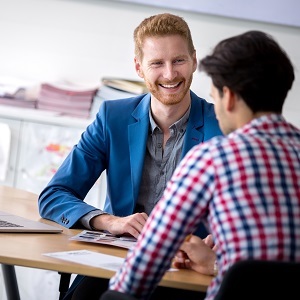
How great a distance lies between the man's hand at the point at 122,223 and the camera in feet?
6.92

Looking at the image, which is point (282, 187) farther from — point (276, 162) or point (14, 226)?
point (14, 226)

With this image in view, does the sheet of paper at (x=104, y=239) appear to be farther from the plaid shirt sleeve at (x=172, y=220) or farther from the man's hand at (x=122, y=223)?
the plaid shirt sleeve at (x=172, y=220)

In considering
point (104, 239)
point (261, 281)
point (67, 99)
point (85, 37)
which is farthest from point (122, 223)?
point (85, 37)

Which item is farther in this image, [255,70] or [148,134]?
[148,134]

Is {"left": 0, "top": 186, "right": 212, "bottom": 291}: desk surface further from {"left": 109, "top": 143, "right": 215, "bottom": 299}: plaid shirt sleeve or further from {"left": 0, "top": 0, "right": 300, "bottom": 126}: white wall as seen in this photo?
{"left": 0, "top": 0, "right": 300, "bottom": 126}: white wall

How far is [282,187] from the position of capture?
4.61 feet

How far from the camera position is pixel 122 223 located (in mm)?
2143

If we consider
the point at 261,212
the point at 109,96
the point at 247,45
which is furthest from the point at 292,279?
the point at 109,96

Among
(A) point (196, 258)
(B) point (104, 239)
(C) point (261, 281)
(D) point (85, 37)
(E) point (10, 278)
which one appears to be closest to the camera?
(C) point (261, 281)

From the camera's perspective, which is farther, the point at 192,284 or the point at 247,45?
the point at 192,284

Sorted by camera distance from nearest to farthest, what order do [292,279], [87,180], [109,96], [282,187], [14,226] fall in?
[292,279], [282,187], [14,226], [87,180], [109,96]

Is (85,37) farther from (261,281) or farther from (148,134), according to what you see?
(261,281)

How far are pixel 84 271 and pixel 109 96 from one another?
7.85 ft

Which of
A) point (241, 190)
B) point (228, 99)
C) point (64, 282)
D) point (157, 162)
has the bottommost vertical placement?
point (64, 282)
